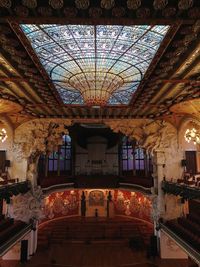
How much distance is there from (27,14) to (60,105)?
712cm

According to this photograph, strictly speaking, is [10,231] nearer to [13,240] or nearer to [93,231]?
[13,240]

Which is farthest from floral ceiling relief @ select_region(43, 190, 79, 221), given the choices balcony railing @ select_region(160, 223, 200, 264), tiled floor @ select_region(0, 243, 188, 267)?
balcony railing @ select_region(160, 223, 200, 264)

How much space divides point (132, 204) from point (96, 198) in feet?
11.8

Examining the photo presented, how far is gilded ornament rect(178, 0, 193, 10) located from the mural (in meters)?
20.8

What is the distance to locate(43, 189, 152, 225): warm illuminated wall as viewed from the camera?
839 inches

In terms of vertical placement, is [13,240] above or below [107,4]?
below

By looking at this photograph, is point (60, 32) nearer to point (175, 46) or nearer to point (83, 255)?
point (175, 46)

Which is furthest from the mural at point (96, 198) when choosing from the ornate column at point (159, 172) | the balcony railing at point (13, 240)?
the balcony railing at point (13, 240)

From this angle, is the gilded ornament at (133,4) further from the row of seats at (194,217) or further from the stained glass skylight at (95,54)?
the row of seats at (194,217)

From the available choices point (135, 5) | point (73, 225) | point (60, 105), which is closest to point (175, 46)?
point (135, 5)

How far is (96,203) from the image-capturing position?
2288 centimetres

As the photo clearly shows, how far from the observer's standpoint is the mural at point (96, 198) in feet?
75.2

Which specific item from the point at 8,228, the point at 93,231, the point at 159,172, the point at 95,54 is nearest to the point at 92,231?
the point at 93,231

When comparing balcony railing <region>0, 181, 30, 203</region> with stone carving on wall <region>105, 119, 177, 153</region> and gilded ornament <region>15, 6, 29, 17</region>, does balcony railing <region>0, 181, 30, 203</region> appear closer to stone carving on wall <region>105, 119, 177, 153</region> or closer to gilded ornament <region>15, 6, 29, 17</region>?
stone carving on wall <region>105, 119, 177, 153</region>
